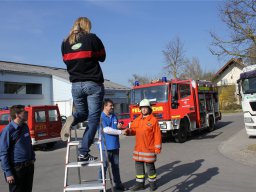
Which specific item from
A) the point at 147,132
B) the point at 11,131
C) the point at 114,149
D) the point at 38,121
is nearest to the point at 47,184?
the point at 114,149

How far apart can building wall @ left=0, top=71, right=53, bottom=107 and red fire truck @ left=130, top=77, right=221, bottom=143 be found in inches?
617

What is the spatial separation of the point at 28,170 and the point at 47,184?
10.8 ft

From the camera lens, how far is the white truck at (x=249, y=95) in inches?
551

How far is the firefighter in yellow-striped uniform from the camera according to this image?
22.5 ft

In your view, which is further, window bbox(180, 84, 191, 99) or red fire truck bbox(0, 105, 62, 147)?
window bbox(180, 84, 191, 99)

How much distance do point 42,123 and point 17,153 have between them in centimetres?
1028

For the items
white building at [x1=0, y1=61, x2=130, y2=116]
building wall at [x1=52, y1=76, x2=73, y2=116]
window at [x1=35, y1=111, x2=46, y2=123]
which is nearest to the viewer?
window at [x1=35, y1=111, x2=46, y2=123]

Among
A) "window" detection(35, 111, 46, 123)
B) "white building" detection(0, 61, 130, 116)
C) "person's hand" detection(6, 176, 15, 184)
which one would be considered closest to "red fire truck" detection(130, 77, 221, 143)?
"window" detection(35, 111, 46, 123)

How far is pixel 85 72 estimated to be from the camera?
4.57 metres

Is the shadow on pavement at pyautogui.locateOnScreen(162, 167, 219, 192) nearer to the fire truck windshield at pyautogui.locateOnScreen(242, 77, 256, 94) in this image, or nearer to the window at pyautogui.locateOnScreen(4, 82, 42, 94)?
the fire truck windshield at pyautogui.locateOnScreen(242, 77, 256, 94)

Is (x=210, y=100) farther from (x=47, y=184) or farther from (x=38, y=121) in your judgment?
(x=47, y=184)

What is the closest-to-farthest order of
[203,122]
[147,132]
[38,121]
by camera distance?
[147,132] → [38,121] → [203,122]

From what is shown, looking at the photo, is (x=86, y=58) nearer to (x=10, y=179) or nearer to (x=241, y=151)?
(x=10, y=179)

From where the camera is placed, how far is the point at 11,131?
4.98m
